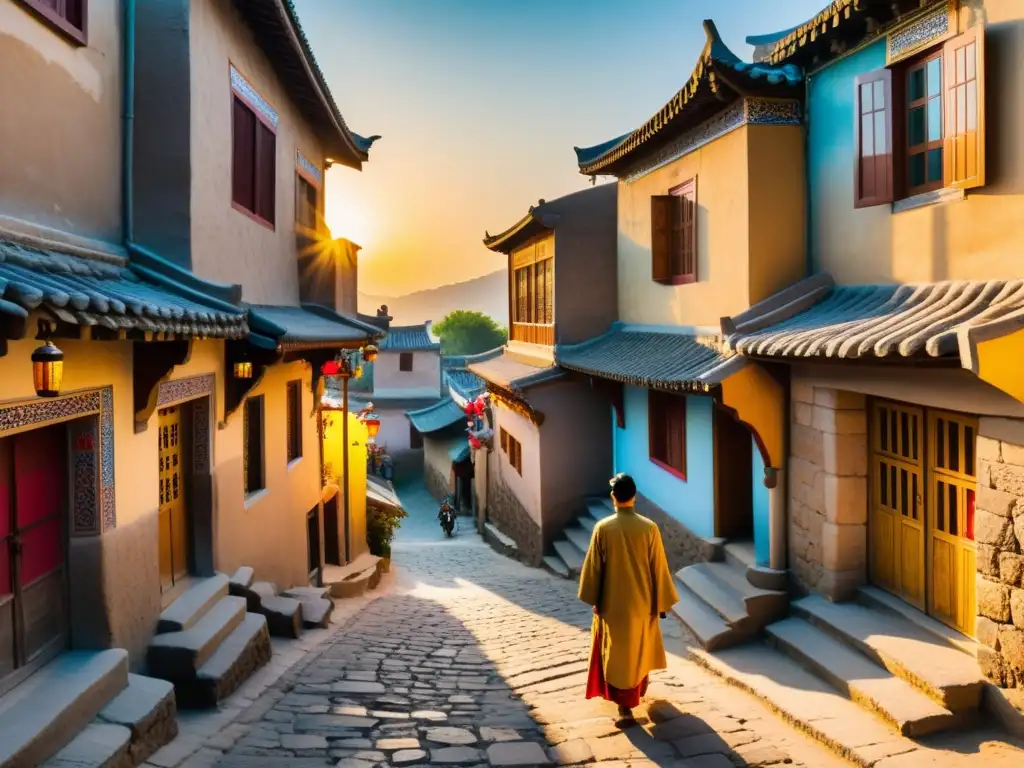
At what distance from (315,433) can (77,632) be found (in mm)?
8009

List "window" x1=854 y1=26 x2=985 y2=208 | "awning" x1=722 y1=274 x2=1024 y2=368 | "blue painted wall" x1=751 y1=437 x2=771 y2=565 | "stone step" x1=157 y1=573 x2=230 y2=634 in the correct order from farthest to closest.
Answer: "blue painted wall" x1=751 y1=437 x2=771 y2=565, "stone step" x1=157 y1=573 x2=230 y2=634, "window" x1=854 y1=26 x2=985 y2=208, "awning" x1=722 y1=274 x2=1024 y2=368

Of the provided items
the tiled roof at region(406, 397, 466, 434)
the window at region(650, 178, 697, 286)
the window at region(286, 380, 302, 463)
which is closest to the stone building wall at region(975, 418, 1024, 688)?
the window at region(650, 178, 697, 286)

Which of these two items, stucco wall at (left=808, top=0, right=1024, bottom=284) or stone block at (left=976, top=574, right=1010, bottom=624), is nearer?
stone block at (left=976, top=574, right=1010, bottom=624)

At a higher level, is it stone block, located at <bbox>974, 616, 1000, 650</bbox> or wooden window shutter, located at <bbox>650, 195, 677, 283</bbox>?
wooden window shutter, located at <bbox>650, 195, 677, 283</bbox>

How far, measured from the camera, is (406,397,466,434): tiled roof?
3437 centimetres

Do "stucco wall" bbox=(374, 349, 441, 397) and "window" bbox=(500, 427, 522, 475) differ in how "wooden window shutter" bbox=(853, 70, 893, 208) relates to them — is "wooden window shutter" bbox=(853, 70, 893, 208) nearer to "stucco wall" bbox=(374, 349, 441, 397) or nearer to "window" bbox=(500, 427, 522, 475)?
"window" bbox=(500, 427, 522, 475)

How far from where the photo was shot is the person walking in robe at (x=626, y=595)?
6.46 metres

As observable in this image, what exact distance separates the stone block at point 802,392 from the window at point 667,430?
3125mm

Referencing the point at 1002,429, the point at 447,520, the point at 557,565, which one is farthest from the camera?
the point at 447,520

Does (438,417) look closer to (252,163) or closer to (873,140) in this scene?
(252,163)

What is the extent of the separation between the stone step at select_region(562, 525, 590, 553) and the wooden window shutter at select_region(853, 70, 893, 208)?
7730 mm

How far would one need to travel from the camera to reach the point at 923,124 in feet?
24.4

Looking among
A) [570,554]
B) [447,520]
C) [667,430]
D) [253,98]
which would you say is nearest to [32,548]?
[253,98]

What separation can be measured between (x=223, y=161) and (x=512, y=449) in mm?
11211
